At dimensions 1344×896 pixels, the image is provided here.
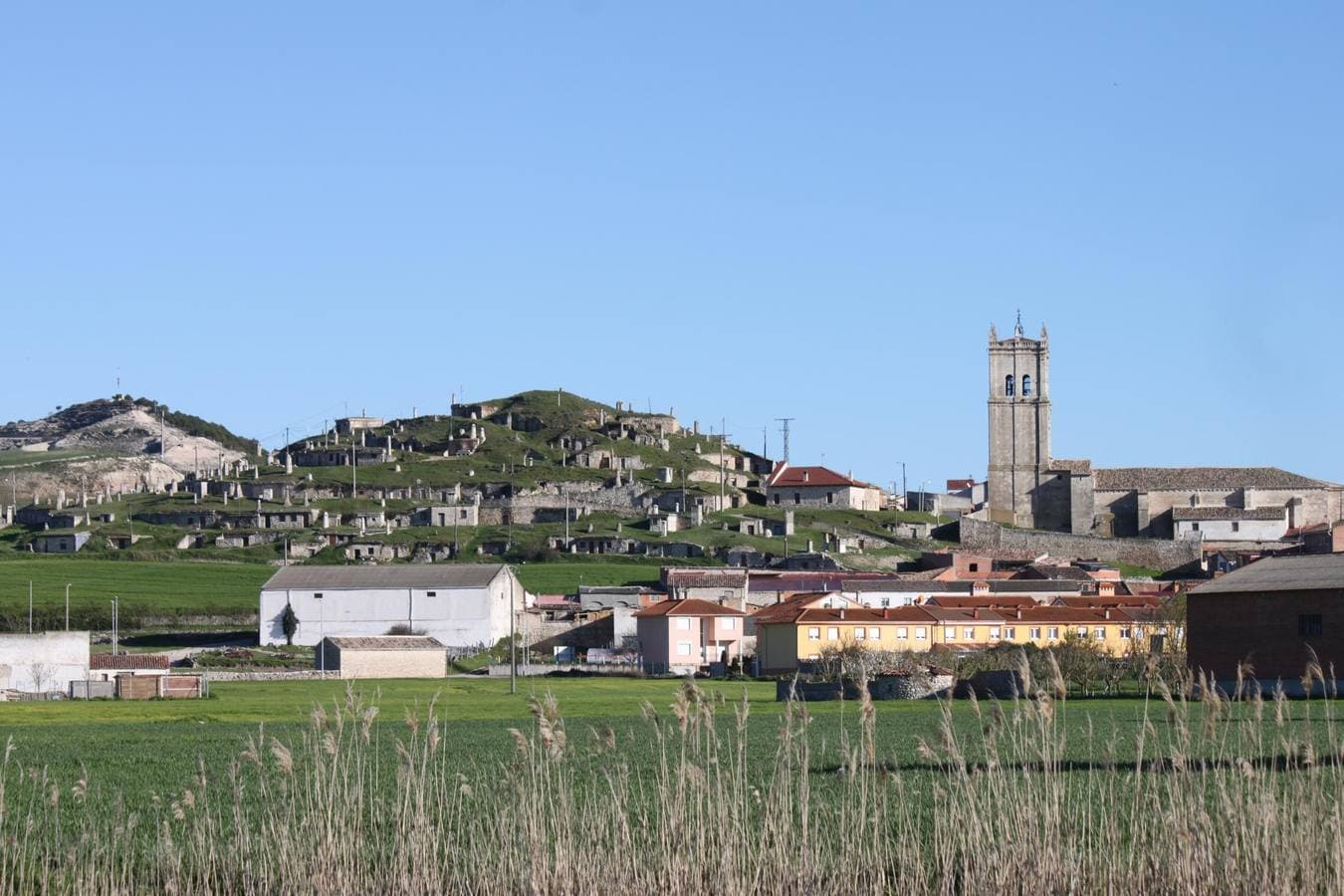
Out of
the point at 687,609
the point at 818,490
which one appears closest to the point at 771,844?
the point at 687,609

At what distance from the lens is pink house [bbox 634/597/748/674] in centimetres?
6794

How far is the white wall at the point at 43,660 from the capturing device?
5481cm

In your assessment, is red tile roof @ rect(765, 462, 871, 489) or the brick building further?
red tile roof @ rect(765, 462, 871, 489)

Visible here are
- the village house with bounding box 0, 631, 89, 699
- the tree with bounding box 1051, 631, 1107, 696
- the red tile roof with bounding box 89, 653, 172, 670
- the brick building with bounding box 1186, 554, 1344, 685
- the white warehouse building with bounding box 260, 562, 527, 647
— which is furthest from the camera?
the white warehouse building with bounding box 260, 562, 527, 647

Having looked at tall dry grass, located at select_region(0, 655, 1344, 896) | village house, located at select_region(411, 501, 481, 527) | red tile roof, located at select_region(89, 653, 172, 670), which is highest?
village house, located at select_region(411, 501, 481, 527)

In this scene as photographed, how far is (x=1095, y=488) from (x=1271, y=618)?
211ft

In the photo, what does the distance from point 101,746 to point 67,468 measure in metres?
150

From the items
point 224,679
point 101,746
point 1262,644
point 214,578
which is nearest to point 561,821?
point 101,746

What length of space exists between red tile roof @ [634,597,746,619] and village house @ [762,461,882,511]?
172 feet

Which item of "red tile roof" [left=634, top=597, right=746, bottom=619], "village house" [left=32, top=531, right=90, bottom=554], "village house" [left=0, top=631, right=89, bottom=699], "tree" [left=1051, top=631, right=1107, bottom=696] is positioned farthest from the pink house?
"village house" [left=32, top=531, right=90, bottom=554]

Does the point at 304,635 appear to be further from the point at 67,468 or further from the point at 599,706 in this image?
the point at 67,468

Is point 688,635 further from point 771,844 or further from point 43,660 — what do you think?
point 771,844

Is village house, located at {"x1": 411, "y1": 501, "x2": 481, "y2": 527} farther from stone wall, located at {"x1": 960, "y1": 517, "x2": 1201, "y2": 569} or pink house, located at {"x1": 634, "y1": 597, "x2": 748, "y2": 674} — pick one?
pink house, located at {"x1": 634, "y1": 597, "x2": 748, "y2": 674}

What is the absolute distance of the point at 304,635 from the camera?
74.6 meters
